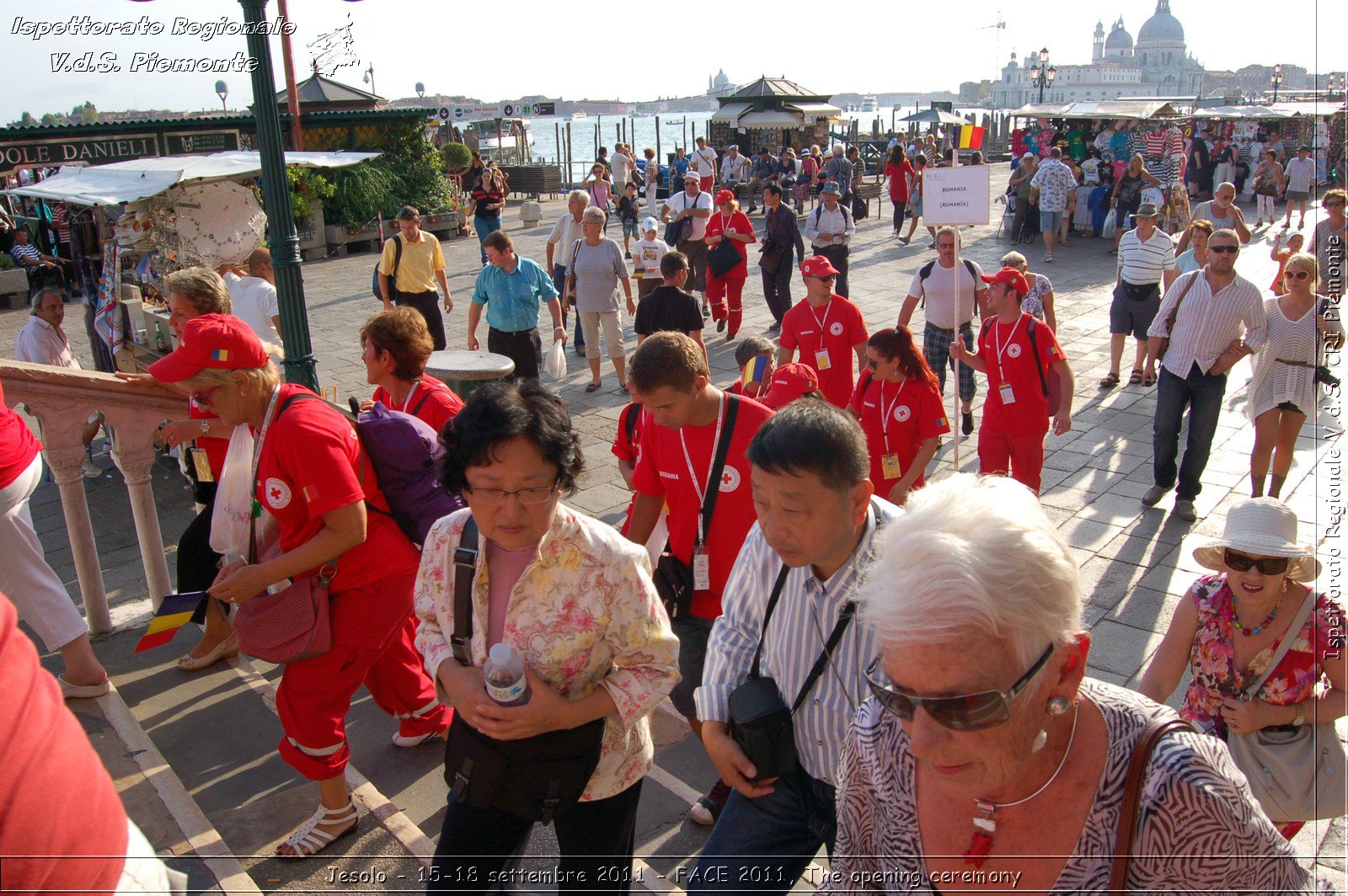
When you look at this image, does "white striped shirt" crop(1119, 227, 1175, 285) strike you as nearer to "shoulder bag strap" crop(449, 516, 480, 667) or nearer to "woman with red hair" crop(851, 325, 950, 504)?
"woman with red hair" crop(851, 325, 950, 504)

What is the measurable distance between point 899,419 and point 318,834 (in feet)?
10.4

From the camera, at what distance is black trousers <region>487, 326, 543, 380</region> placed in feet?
25.0

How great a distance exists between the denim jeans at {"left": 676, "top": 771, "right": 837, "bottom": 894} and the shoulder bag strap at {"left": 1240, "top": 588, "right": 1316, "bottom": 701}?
4.30 ft

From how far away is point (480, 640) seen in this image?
7.23 ft

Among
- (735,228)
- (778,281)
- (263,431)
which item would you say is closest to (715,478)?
(263,431)

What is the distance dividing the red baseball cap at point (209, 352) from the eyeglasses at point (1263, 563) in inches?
117

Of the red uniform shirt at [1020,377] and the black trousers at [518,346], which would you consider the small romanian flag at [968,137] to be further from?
the black trousers at [518,346]

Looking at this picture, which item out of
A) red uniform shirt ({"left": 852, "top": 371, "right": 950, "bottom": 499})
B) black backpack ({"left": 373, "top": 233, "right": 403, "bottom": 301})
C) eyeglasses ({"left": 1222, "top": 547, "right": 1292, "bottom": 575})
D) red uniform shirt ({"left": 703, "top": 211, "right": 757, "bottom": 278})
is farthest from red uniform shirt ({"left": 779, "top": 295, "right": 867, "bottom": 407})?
red uniform shirt ({"left": 703, "top": 211, "right": 757, "bottom": 278})

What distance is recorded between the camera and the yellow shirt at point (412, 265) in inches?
340

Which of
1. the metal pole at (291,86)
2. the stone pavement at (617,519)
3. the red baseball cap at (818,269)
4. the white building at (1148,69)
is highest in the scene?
the white building at (1148,69)

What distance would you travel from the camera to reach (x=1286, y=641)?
2578mm

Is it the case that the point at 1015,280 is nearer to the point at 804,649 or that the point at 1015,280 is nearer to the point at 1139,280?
the point at 1139,280

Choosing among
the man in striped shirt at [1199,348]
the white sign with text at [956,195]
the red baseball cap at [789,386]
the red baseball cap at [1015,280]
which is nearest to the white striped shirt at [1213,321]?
the man in striped shirt at [1199,348]

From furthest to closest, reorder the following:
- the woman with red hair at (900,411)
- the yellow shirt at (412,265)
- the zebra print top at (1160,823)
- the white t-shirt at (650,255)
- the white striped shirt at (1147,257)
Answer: the white t-shirt at (650,255)
the yellow shirt at (412,265)
the white striped shirt at (1147,257)
the woman with red hair at (900,411)
the zebra print top at (1160,823)
